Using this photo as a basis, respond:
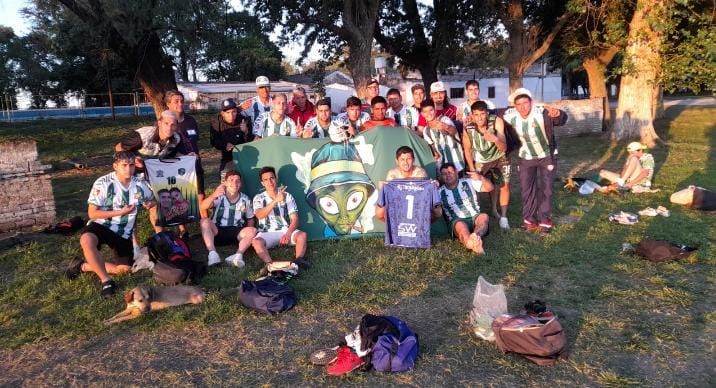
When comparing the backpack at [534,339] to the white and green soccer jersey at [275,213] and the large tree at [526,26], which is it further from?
the large tree at [526,26]

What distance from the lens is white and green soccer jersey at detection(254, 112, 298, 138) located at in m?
6.88

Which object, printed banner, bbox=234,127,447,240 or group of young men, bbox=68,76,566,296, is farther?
printed banner, bbox=234,127,447,240

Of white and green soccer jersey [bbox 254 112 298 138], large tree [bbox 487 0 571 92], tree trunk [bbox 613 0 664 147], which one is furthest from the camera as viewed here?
large tree [bbox 487 0 571 92]

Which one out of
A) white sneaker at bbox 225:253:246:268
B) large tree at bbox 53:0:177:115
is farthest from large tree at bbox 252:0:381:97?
white sneaker at bbox 225:253:246:268

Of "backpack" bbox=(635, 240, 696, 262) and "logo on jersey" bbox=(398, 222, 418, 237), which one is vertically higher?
"logo on jersey" bbox=(398, 222, 418, 237)

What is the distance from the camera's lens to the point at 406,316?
4.37 meters

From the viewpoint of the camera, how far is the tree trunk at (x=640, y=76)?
12984mm

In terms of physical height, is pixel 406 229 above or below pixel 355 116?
below

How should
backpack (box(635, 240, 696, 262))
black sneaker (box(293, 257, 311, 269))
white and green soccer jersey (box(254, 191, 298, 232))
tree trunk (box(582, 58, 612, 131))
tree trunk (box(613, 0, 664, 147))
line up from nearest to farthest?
backpack (box(635, 240, 696, 262))
black sneaker (box(293, 257, 311, 269))
white and green soccer jersey (box(254, 191, 298, 232))
tree trunk (box(613, 0, 664, 147))
tree trunk (box(582, 58, 612, 131))

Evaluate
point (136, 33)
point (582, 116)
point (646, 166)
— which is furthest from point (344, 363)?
point (582, 116)

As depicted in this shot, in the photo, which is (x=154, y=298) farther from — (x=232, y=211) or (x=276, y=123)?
(x=276, y=123)

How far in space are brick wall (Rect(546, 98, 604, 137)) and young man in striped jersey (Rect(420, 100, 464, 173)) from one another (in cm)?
1284

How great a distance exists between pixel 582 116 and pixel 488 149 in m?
13.6

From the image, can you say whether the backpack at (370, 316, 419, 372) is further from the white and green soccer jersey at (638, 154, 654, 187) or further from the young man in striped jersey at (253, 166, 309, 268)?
the white and green soccer jersey at (638, 154, 654, 187)
